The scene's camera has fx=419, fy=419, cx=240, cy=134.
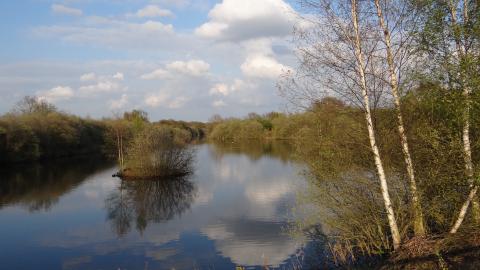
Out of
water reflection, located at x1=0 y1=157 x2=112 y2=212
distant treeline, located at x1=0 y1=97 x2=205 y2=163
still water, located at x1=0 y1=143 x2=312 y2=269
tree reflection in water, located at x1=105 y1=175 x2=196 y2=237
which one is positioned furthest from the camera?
distant treeline, located at x1=0 y1=97 x2=205 y2=163

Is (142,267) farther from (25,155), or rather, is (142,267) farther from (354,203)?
(25,155)

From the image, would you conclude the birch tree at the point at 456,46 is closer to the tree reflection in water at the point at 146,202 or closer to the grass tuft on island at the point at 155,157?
the tree reflection in water at the point at 146,202

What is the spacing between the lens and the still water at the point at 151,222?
41.7 ft

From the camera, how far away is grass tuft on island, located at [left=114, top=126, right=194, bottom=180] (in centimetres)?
3092

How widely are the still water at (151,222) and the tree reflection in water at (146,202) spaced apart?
0.05 meters

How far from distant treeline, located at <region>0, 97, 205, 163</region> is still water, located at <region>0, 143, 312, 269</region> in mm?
9416

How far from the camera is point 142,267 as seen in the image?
1202cm

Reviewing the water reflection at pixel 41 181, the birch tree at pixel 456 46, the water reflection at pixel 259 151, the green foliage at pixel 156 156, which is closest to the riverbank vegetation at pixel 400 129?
the birch tree at pixel 456 46

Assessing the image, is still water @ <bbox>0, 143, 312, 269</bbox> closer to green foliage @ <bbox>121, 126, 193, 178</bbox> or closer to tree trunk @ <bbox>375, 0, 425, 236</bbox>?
green foliage @ <bbox>121, 126, 193, 178</bbox>

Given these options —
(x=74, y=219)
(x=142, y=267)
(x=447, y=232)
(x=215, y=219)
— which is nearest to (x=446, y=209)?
(x=447, y=232)

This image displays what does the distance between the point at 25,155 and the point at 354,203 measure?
41.8m

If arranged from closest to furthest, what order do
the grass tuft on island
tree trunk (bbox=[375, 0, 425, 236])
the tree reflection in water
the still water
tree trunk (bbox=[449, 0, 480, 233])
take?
tree trunk (bbox=[449, 0, 480, 233])
tree trunk (bbox=[375, 0, 425, 236])
the still water
the tree reflection in water
the grass tuft on island

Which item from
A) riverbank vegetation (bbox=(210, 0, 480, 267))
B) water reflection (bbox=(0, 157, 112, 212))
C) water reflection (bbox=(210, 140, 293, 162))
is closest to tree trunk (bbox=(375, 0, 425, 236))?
riverbank vegetation (bbox=(210, 0, 480, 267))

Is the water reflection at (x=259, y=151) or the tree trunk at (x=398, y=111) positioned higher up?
the tree trunk at (x=398, y=111)
